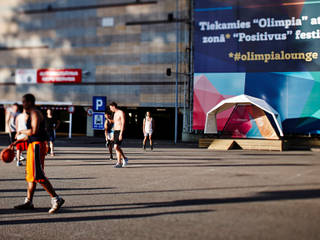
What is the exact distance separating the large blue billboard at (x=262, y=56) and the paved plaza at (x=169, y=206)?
747 inches

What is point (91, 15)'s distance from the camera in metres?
39.2

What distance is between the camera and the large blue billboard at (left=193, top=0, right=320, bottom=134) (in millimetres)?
29734

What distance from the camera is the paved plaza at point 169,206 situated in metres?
5.54

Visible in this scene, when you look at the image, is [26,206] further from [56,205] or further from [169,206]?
[169,206]

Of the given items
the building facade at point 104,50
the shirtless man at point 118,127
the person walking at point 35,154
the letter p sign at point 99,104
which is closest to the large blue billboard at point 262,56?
the building facade at point 104,50

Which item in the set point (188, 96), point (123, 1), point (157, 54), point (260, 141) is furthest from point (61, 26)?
point (260, 141)

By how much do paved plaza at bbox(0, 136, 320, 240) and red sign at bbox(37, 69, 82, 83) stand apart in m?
27.9

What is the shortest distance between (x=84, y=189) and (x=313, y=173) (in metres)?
6.25

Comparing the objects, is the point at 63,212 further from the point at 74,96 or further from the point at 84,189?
the point at 74,96

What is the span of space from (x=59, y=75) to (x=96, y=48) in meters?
4.22

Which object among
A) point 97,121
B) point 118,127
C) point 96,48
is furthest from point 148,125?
point 96,48

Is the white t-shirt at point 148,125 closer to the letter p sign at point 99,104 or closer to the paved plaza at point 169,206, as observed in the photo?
the letter p sign at point 99,104

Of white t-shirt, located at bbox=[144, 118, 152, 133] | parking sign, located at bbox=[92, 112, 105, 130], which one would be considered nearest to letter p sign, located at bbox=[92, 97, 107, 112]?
parking sign, located at bbox=[92, 112, 105, 130]

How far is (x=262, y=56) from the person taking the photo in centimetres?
3105
